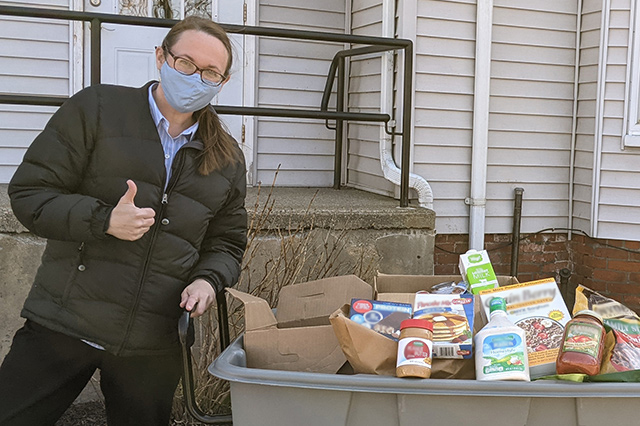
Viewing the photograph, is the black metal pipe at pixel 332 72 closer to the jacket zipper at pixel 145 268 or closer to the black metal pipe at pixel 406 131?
the black metal pipe at pixel 406 131

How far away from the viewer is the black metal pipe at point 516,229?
17.6ft

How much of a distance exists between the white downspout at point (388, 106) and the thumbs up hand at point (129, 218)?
310 centimetres

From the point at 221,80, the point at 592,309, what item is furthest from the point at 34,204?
the point at 592,309

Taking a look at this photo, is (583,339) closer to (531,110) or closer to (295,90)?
(531,110)

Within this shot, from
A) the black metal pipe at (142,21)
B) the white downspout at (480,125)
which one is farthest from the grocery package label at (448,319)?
the white downspout at (480,125)

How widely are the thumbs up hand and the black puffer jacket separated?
0.24ft

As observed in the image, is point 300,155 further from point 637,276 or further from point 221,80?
point 221,80

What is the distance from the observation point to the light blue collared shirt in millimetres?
2227

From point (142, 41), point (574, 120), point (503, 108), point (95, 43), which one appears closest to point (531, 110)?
point (503, 108)

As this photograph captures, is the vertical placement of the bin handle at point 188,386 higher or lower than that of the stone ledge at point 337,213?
lower

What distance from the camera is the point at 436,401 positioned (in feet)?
5.87

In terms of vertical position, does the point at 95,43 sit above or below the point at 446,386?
above

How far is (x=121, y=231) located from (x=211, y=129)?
0.50m

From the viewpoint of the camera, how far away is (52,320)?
6.97ft
